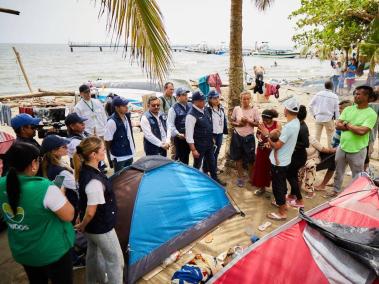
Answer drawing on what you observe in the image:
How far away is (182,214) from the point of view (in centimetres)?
414

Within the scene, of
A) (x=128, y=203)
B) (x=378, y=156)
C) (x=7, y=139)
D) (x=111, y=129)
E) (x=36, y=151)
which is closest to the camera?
(x=36, y=151)

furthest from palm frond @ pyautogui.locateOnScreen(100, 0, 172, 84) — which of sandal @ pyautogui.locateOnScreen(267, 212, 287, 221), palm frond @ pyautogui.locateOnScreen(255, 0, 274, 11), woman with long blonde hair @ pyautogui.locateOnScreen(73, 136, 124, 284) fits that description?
palm frond @ pyautogui.locateOnScreen(255, 0, 274, 11)

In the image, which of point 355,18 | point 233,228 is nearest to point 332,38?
point 355,18

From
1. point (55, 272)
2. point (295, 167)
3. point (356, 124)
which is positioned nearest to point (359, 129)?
point (356, 124)

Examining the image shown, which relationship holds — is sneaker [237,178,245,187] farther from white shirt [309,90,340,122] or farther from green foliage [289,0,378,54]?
green foliage [289,0,378,54]

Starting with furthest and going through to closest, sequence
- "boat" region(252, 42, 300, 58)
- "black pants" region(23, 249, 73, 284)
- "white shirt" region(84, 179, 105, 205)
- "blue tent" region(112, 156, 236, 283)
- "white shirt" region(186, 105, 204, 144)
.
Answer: "boat" region(252, 42, 300, 58), "white shirt" region(186, 105, 204, 144), "blue tent" region(112, 156, 236, 283), "white shirt" region(84, 179, 105, 205), "black pants" region(23, 249, 73, 284)

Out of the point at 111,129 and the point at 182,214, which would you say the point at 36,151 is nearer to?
the point at 182,214

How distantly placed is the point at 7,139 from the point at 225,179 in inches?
169

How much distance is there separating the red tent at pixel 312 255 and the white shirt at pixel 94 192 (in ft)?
4.35

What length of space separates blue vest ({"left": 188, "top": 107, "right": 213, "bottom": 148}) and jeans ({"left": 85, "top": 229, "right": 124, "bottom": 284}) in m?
2.80

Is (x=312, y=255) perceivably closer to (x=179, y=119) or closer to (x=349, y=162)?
(x=349, y=162)

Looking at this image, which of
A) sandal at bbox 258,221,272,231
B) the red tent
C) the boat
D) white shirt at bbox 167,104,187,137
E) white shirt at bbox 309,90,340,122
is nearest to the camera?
the red tent

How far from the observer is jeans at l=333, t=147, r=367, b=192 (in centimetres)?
479

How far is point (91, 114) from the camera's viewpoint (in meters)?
6.16
